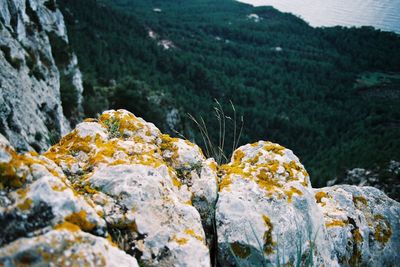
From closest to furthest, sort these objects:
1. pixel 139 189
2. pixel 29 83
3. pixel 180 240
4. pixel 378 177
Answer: pixel 180 240, pixel 139 189, pixel 29 83, pixel 378 177

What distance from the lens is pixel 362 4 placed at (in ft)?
651

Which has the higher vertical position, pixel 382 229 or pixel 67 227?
pixel 67 227

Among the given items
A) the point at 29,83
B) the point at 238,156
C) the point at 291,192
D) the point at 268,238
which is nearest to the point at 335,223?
the point at 291,192

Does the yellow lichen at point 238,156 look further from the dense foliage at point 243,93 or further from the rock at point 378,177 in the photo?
the rock at point 378,177

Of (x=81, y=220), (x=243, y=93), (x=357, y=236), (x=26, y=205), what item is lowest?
(x=243, y=93)

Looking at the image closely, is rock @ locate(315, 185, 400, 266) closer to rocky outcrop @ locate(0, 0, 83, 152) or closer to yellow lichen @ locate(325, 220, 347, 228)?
yellow lichen @ locate(325, 220, 347, 228)

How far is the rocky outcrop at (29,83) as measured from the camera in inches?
746

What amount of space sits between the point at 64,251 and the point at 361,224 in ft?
18.0

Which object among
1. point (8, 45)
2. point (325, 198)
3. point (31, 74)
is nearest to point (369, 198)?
point (325, 198)

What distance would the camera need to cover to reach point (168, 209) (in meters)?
4.34

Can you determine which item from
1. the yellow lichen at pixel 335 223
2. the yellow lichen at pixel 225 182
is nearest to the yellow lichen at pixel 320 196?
the yellow lichen at pixel 335 223

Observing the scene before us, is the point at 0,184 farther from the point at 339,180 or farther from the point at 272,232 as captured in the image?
the point at 339,180

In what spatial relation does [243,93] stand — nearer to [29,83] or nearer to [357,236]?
[29,83]

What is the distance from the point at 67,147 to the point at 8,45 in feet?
68.3
